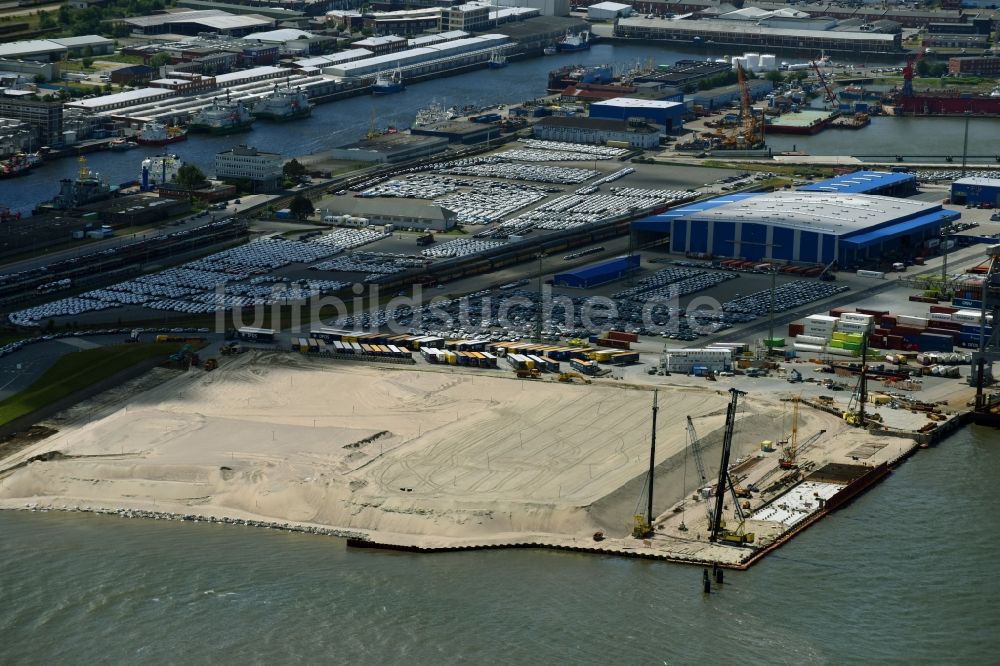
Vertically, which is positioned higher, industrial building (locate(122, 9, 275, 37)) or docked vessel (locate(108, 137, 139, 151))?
industrial building (locate(122, 9, 275, 37))

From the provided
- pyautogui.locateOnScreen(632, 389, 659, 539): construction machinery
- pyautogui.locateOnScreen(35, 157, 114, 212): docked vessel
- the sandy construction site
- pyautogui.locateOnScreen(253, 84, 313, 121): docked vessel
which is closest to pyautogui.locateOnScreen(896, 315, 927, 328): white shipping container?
the sandy construction site

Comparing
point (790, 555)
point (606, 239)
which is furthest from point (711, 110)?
point (790, 555)

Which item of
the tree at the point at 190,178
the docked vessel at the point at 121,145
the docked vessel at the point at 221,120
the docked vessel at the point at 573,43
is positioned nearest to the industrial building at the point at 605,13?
the docked vessel at the point at 573,43

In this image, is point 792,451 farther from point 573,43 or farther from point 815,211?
point 573,43

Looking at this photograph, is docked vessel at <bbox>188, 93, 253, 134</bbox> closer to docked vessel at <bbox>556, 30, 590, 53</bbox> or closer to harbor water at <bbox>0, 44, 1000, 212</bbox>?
harbor water at <bbox>0, 44, 1000, 212</bbox>

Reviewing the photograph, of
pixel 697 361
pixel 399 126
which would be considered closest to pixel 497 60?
pixel 399 126

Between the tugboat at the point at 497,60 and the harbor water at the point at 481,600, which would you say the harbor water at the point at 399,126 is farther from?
the harbor water at the point at 481,600
